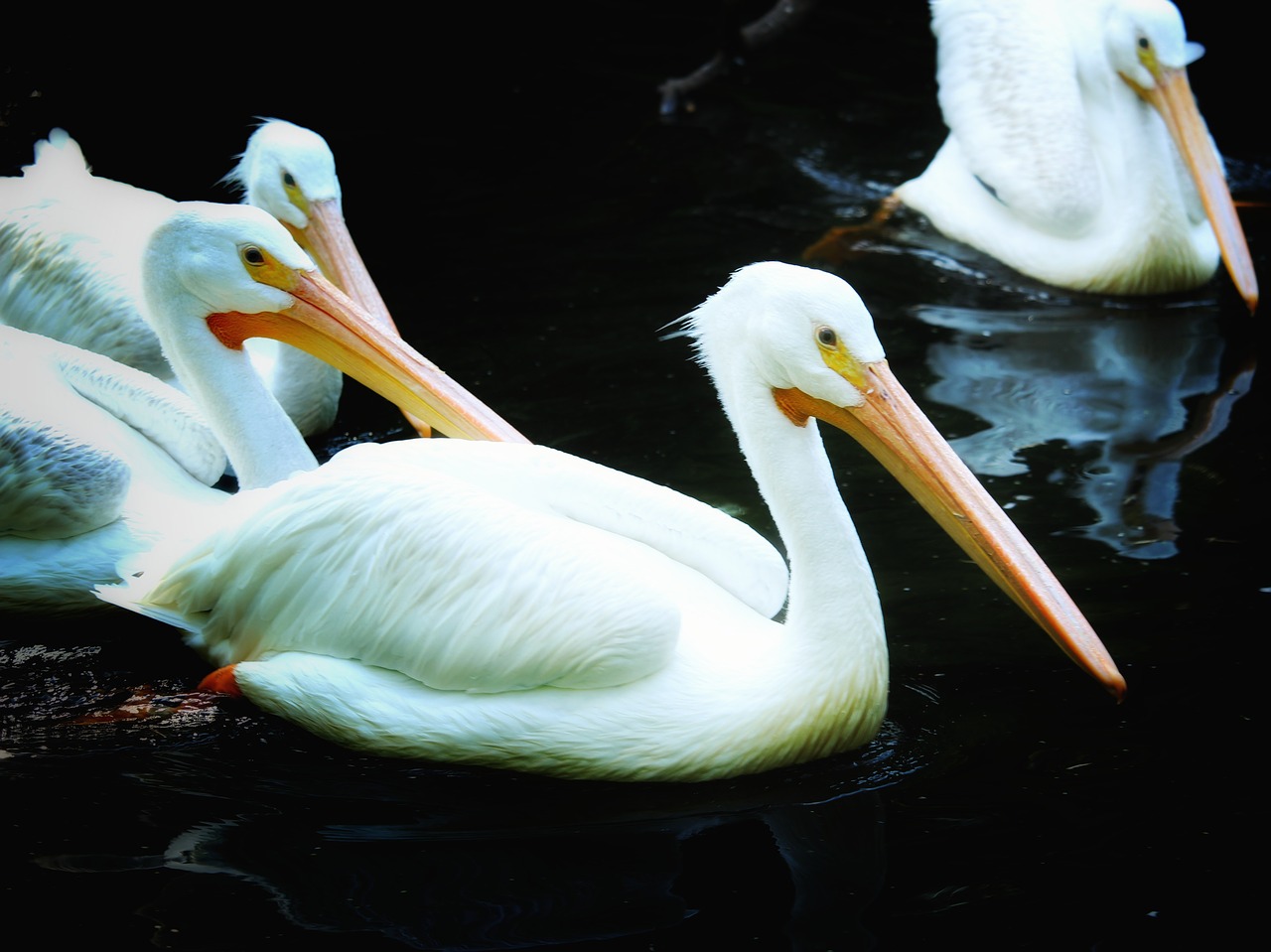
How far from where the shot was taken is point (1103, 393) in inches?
188

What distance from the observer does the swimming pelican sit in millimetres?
5449

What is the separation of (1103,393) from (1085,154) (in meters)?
1.32

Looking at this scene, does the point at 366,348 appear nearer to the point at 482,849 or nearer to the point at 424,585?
the point at 424,585

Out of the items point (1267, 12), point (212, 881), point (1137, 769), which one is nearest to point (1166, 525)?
point (1137, 769)

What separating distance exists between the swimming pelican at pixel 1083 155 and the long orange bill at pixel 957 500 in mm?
2843

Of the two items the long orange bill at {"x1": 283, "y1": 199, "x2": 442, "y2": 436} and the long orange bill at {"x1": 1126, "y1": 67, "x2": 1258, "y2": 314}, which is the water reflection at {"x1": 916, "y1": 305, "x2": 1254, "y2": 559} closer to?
the long orange bill at {"x1": 1126, "y1": 67, "x2": 1258, "y2": 314}

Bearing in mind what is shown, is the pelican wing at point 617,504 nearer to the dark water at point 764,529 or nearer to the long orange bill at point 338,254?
the dark water at point 764,529

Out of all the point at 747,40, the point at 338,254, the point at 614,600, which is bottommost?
the point at 614,600

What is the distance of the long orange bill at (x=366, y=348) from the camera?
3645mm

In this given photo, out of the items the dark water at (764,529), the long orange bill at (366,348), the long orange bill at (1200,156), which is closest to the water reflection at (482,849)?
the dark water at (764,529)

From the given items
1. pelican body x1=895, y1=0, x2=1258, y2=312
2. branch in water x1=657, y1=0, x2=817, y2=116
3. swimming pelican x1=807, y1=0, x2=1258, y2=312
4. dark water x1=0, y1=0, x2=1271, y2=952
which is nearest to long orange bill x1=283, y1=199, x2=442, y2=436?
dark water x1=0, y1=0, x2=1271, y2=952

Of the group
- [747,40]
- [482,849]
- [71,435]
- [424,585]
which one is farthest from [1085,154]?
[482,849]

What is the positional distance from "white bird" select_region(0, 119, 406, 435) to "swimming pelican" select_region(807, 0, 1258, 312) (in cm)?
214

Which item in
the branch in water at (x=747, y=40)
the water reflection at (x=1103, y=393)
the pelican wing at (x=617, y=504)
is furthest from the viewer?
the branch in water at (x=747, y=40)
